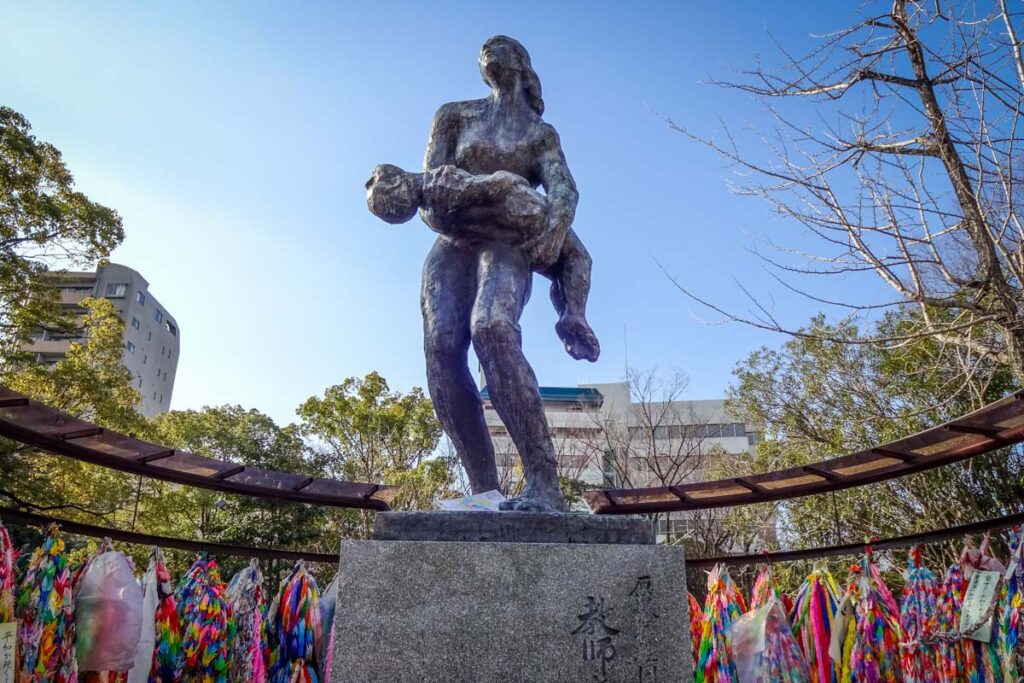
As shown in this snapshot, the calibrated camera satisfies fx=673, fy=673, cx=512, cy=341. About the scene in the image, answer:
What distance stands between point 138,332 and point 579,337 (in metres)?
37.3

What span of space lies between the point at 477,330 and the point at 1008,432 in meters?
2.90

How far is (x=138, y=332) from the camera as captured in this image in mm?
35031

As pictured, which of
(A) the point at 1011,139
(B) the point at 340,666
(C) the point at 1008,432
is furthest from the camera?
(A) the point at 1011,139

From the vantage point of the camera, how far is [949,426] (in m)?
3.63

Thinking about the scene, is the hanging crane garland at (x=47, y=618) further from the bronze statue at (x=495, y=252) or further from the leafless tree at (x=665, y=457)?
the leafless tree at (x=665, y=457)

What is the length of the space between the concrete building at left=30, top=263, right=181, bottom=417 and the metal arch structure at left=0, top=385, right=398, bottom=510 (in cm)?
3195

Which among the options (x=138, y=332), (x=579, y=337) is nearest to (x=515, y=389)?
(x=579, y=337)

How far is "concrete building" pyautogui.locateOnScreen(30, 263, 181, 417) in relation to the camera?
111ft

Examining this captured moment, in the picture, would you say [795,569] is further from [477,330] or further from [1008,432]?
[477,330]

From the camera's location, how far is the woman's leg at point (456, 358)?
3.24 metres

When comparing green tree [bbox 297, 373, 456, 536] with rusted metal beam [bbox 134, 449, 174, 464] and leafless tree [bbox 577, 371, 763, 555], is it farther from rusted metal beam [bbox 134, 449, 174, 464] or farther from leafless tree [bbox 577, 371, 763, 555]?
rusted metal beam [bbox 134, 449, 174, 464]

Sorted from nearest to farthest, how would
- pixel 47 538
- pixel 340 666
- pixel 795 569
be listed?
pixel 340 666
pixel 47 538
pixel 795 569

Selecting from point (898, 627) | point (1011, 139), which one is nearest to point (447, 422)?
point (898, 627)

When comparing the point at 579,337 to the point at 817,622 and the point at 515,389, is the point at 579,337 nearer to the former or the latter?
the point at 515,389
